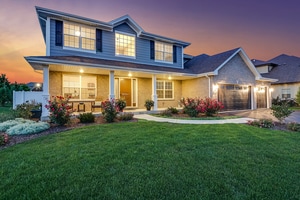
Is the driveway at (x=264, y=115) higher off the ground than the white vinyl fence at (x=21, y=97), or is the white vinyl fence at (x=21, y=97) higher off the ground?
the white vinyl fence at (x=21, y=97)

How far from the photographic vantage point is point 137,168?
122 inches

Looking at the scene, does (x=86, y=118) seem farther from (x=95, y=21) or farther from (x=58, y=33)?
(x=95, y=21)

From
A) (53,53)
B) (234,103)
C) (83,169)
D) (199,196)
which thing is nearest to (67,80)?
(53,53)

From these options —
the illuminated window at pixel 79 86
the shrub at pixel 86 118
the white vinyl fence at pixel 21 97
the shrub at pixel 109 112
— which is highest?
the illuminated window at pixel 79 86

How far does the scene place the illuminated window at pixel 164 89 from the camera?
1383cm

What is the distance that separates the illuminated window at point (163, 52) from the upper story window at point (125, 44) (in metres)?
2.23

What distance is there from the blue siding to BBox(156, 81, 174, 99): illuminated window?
1614 millimetres

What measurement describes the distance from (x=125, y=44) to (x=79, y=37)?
3338mm

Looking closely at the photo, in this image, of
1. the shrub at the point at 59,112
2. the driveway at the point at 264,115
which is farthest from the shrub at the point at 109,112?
the driveway at the point at 264,115

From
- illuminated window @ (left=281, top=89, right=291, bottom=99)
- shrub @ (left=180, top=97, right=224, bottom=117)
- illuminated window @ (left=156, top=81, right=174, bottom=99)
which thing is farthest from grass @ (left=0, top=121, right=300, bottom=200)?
illuminated window @ (left=281, top=89, right=291, bottom=99)

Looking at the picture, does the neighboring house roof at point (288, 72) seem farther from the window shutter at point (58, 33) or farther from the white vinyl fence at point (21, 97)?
the white vinyl fence at point (21, 97)

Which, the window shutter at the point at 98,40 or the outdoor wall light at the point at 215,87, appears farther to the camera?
the outdoor wall light at the point at 215,87

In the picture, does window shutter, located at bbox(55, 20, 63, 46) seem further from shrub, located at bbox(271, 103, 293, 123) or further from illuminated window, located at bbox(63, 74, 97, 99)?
shrub, located at bbox(271, 103, 293, 123)

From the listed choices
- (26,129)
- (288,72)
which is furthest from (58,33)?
(288,72)
